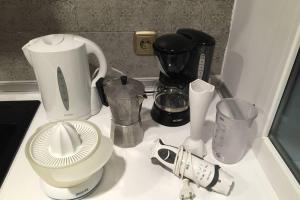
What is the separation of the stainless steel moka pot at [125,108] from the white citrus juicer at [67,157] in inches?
4.5

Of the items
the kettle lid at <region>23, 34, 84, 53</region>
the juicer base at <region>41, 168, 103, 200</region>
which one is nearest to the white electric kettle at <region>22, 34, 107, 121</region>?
the kettle lid at <region>23, 34, 84, 53</region>

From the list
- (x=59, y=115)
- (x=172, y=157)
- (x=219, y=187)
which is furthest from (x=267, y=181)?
(x=59, y=115)

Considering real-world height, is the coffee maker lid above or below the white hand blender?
above

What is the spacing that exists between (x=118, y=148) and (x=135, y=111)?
12cm

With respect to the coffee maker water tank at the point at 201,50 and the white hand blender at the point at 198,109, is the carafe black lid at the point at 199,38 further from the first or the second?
the white hand blender at the point at 198,109

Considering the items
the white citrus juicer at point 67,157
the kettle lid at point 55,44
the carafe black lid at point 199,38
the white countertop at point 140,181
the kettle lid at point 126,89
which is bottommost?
the white countertop at point 140,181

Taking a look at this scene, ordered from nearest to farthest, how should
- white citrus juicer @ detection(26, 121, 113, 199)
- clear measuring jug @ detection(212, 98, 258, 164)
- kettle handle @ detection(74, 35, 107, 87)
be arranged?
white citrus juicer @ detection(26, 121, 113, 199) → clear measuring jug @ detection(212, 98, 258, 164) → kettle handle @ detection(74, 35, 107, 87)

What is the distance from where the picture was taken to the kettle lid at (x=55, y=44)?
2.38ft

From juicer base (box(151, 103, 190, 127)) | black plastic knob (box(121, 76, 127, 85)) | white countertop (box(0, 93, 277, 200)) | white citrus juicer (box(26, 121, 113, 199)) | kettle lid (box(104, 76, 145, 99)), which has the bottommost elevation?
white countertop (box(0, 93, 277, 200))

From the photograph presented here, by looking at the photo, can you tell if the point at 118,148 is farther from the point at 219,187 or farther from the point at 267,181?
the point at 267,181

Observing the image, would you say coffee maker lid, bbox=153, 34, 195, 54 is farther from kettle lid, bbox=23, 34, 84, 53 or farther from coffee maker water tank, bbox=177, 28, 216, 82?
kettle lid, bbox=23, 34, 84, 53

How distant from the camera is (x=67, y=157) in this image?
22.7 inches

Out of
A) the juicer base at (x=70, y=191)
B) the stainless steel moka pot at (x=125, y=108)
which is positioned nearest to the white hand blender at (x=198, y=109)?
the stainless steel moka pot at (x=125, y=108)

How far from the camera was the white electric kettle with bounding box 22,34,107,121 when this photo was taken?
73cm
